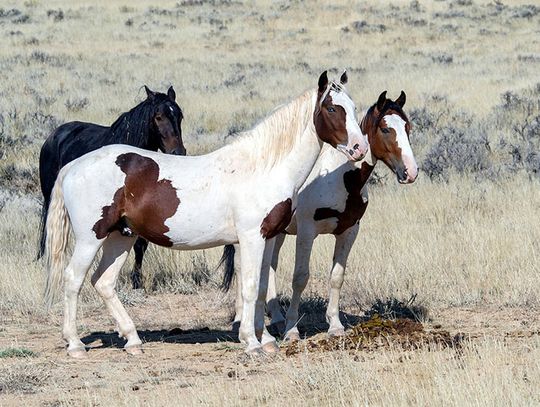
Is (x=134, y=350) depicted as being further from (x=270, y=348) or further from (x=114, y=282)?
(x=270, y=348)

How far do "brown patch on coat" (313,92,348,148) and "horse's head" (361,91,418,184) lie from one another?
72cm

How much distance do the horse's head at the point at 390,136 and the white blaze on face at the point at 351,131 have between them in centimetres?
65

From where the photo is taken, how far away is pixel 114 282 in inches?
313

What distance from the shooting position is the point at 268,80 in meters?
30.0

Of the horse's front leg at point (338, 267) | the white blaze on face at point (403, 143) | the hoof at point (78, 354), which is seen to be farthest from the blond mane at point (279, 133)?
the hoof at point (78, 354)

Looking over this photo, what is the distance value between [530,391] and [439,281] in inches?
169

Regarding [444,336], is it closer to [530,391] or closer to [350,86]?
[530,391]

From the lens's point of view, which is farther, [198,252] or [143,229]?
[198,252]

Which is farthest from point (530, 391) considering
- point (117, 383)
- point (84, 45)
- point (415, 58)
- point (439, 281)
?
point (84, 45)

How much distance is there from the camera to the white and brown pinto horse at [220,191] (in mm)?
7402

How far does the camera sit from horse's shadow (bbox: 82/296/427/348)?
8531 mm

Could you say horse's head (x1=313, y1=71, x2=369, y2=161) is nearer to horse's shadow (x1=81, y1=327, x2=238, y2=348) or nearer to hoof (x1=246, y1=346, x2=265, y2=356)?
hoof (x1=246, y1=346, x2=265, y2=356)

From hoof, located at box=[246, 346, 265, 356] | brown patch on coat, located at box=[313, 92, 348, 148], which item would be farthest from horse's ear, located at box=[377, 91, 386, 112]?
hoof, located at box=[246, 346, 265, 356]

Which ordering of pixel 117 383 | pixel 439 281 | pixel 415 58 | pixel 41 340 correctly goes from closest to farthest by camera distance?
pixel 117 383 → pixel 41 340 → pixel 439 281 → pixel 415 58
